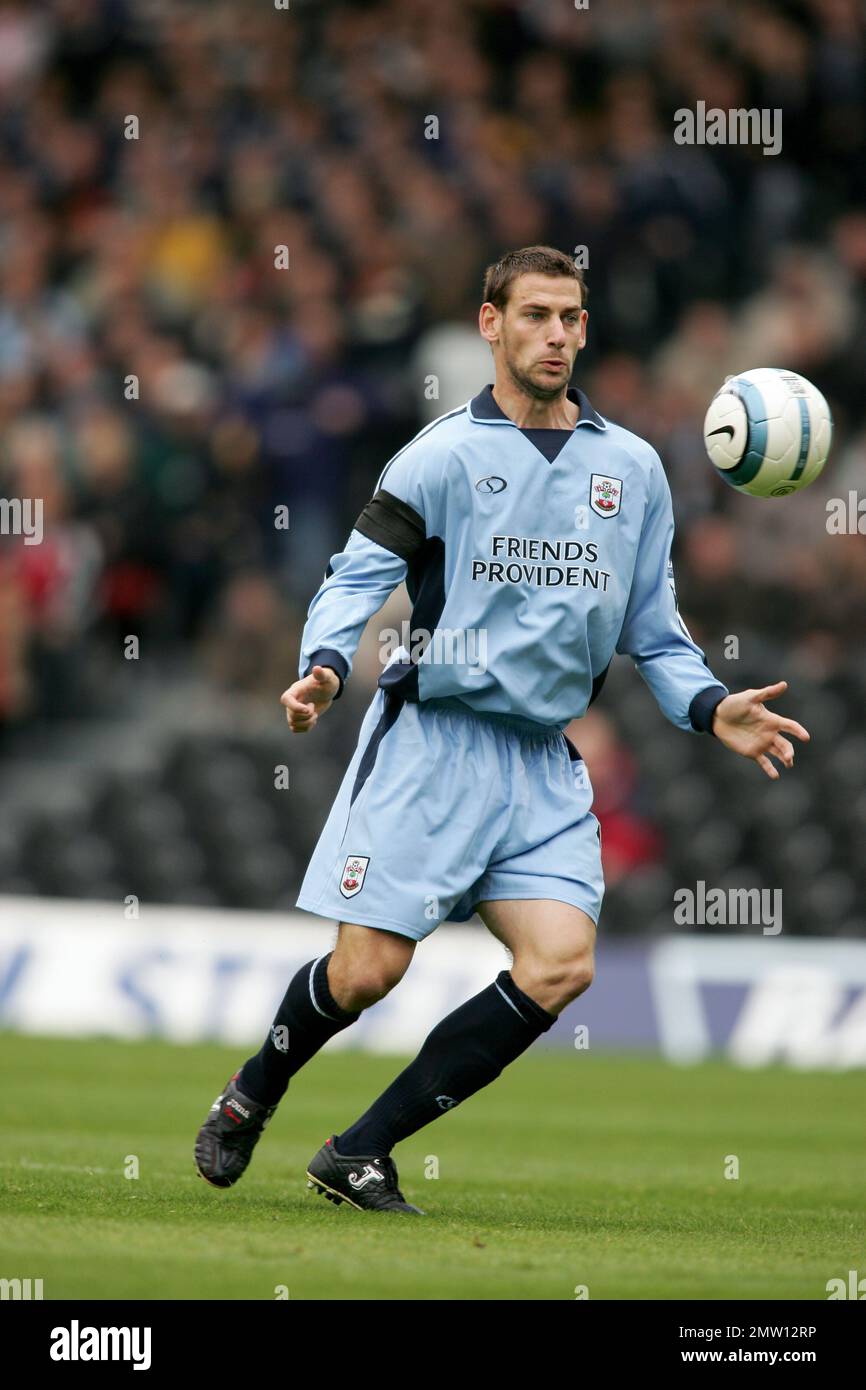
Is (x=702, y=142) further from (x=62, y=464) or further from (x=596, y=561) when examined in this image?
(x=596, y=561)

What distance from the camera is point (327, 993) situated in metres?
6.72

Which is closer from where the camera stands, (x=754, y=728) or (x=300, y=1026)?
(x=754, y=728)

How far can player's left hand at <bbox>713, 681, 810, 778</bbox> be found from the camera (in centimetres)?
661

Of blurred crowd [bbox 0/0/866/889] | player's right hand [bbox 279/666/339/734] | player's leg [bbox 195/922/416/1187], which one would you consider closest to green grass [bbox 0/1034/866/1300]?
player's leg [bbox 195/922/416/1187]

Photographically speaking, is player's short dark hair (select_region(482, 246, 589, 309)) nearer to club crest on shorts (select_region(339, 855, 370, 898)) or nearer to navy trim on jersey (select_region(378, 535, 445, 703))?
navy trim on jersey (select_region(378, 535, 445, 703))

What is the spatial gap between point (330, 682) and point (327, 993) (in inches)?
37.2

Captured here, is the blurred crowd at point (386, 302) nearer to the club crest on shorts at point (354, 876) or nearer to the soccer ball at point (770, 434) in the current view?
the soccer ball at point (770, 434)

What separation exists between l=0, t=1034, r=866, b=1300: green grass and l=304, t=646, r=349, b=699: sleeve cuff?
1.54 metres

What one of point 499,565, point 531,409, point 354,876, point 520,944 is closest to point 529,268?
point 531,409

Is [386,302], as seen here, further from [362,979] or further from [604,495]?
[362,979]

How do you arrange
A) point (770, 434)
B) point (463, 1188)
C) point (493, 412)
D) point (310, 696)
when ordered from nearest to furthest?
point (310, 696), point (493, 412), point (770, 434), point (463, 1188)

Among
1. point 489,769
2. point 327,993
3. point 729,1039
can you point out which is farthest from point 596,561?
point 729,1039

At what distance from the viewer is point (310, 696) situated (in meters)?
6.42

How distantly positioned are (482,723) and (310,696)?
65 cm
